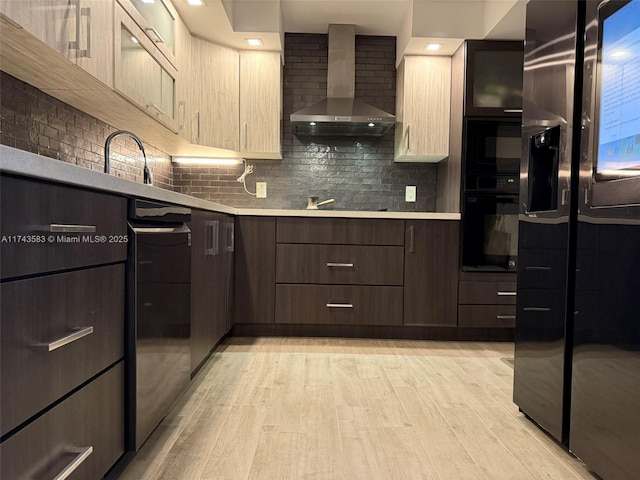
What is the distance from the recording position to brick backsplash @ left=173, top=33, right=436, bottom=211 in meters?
3.46

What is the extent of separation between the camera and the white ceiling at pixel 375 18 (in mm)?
2668

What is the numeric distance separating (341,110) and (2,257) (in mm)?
2726

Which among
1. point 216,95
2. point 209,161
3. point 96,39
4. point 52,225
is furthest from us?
point 209,161

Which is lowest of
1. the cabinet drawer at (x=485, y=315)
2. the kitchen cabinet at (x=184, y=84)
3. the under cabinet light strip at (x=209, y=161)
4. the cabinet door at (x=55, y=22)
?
the cabinet drawer at (x=485, y=315)

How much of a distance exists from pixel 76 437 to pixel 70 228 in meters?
0.49

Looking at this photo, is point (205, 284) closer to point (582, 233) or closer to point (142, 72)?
point (142, 72)

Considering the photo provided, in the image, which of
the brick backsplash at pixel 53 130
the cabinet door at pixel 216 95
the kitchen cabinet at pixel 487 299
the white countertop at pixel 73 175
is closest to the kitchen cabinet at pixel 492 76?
the kitchen cabinet at pixel 487 299

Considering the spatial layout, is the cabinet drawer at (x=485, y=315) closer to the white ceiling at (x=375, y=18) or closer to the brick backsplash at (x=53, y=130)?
the white ceiling at (x=375, y=18)

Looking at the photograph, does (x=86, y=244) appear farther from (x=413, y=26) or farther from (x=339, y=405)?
(x=413, y=26)

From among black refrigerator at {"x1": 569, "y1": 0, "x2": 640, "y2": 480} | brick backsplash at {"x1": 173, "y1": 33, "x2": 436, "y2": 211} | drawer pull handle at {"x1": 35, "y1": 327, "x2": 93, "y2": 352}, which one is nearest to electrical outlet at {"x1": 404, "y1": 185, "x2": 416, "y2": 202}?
brick backsplash at {"x1": 173, "y1": 33, "x2": 436, "y2": 211}

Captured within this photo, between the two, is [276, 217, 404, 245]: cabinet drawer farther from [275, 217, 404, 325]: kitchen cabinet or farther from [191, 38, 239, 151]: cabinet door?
→ [191, 38, 239, 151]: cabinet door

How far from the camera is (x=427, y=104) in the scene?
10.5 ft

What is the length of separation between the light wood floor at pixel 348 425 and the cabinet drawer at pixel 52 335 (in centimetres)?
53

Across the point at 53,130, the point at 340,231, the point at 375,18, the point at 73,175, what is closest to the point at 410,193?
the point at 340,231
